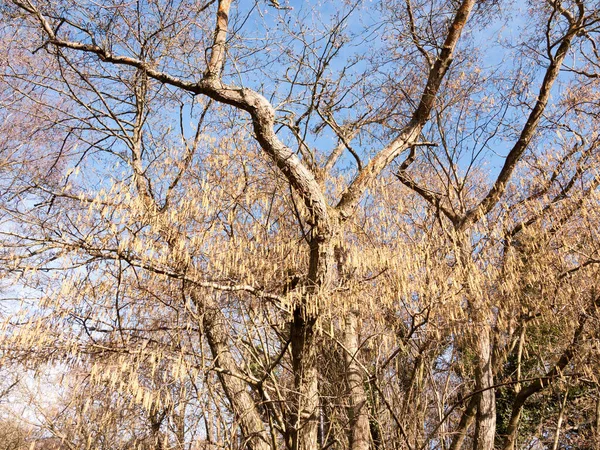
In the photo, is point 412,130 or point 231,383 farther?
point 412,130

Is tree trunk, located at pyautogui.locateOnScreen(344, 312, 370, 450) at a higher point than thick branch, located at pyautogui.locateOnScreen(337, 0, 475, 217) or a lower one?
lower

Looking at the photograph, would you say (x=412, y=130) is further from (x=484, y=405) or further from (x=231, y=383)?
(x=231, y=383)

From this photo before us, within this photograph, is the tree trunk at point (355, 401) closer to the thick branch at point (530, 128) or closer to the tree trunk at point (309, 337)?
the tree trunk at point (309, 337)

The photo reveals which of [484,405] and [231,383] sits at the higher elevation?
[231,383]

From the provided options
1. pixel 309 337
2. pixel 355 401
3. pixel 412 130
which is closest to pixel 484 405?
pixel 355 401

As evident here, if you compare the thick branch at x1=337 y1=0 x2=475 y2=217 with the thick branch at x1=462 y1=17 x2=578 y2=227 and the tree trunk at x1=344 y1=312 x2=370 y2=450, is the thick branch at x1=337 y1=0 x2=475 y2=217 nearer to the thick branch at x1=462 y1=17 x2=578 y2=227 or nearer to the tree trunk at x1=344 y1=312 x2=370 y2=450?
the tree trunk at x1=344 y1=312 x2=370 y2=450

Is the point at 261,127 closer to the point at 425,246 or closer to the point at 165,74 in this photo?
the point at 165,74

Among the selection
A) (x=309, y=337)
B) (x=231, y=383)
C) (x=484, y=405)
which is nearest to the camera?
(x=309, y=337)

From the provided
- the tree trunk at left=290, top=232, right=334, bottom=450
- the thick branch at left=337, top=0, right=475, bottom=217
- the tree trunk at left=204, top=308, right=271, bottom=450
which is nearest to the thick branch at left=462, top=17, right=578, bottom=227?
the thick branch at left=337, top=0, right=475, bottom=217

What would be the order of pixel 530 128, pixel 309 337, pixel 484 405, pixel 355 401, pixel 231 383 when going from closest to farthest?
1. pixel 309 337
2. pixel 231 383
3. pixel 355 401
4. pixel 484 405
5. pixel 530 128

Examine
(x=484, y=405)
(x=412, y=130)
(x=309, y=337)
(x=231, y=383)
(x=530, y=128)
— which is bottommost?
(x=484, y=405)

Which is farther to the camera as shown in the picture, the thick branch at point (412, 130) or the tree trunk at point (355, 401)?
the thick branch at point (412, 130)

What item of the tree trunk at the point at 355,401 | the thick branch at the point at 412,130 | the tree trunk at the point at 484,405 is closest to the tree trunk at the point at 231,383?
the tree trunk at the point at 355,401

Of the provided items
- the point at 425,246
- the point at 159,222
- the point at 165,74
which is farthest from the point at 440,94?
the point at 159,222
